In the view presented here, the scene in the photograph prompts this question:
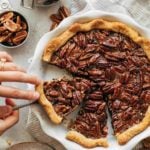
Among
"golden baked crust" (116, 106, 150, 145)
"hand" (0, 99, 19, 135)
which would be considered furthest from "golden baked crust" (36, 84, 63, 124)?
"golden baked crust" (116, 106, 150, 145)

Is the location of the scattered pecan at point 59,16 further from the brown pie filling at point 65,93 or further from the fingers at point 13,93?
the fingers at point 13,93

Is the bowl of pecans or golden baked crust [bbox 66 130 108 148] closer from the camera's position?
golden baked crust [bbox 66 130 108 148]

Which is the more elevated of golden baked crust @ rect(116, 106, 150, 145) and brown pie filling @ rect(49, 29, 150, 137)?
brown pie filling @ rect(49, 29, 150, 137)

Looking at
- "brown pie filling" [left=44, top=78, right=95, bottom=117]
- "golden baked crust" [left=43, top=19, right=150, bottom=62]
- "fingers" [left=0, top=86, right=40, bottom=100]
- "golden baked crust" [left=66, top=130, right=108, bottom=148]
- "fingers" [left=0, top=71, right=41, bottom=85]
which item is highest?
"golden baked crust" [left=43, top=19, right=150, bottom=62]

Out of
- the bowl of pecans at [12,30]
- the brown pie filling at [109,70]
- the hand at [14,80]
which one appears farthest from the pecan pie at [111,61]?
the bowl of pecans at [12,30]

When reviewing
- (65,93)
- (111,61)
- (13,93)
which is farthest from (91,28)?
(13,93)

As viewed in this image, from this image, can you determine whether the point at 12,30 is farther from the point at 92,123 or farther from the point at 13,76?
the point at 92,123

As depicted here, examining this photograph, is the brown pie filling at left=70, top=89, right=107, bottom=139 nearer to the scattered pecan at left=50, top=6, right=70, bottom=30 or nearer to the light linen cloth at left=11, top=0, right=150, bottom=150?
the light linen cloth at left=11, top=0, right=150, bottom=150
